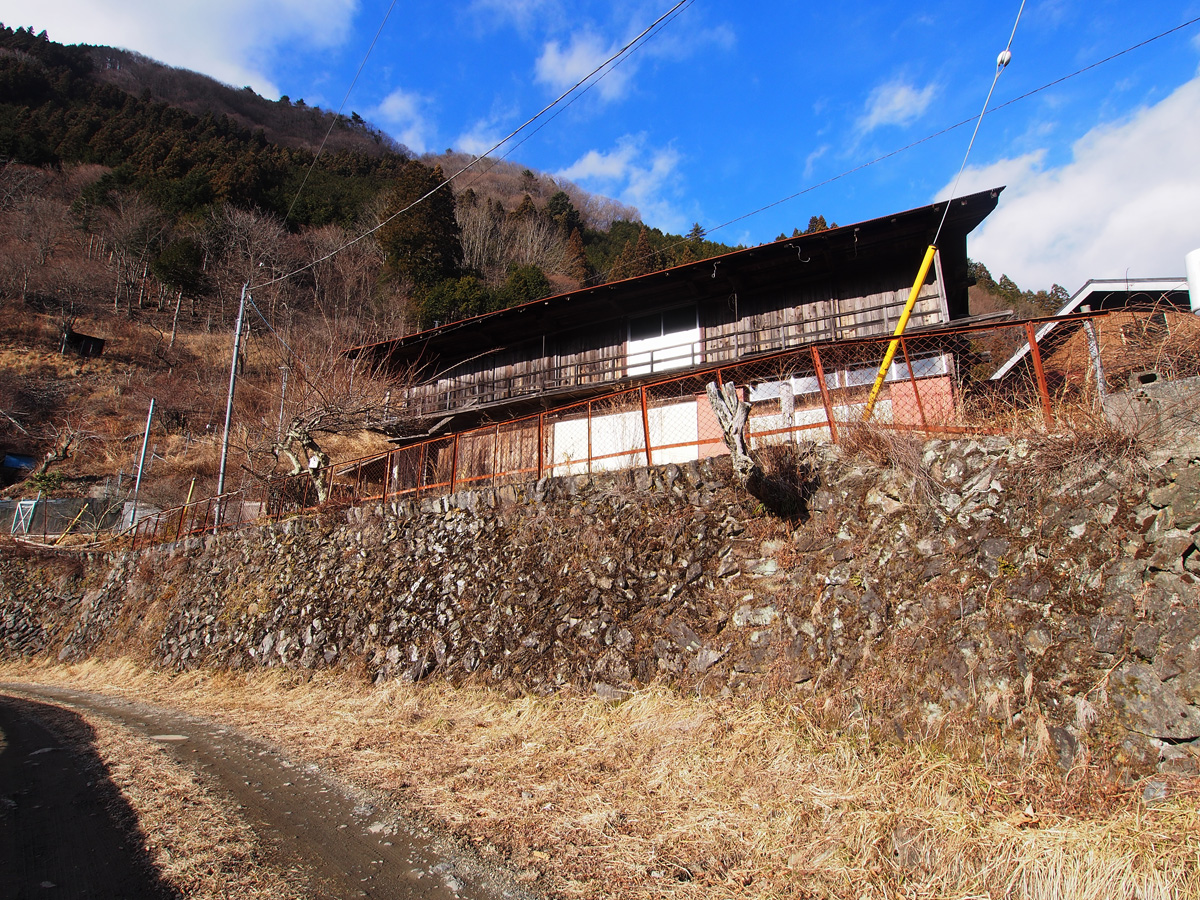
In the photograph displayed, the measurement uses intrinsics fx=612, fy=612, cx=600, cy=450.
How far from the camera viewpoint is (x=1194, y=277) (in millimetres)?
5008

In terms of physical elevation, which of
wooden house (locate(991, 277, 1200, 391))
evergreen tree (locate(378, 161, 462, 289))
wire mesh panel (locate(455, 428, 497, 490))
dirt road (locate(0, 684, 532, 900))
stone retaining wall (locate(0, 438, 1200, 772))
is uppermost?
Result: evergreen tree (locate(378, 161, 462, 289))

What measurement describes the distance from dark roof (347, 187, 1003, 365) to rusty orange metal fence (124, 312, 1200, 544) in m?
2.69

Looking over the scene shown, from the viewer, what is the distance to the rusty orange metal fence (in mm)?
5668

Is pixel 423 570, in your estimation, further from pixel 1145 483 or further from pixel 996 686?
pixel 1145 483

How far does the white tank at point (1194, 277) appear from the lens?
196 inches

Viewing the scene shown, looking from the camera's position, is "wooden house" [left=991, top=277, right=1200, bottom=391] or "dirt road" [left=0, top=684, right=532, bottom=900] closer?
"dirt road" [left=0, top=684, right=532, bottom=900]

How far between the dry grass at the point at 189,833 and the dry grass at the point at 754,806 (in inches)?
47.6

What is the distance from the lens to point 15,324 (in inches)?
1396

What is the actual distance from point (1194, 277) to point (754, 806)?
5547 millimetres

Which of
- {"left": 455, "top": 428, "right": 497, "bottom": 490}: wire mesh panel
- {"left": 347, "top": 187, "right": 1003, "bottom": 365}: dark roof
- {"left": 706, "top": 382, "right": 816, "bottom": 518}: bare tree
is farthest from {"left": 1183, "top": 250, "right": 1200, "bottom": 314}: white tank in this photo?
{"left": 455, "top": 428, "right": 497, "bottom": 490}: wire mesh panel

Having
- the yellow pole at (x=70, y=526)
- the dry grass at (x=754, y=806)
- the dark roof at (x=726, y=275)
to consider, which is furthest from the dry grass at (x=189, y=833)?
the yellow pole at (x=70, y=526)

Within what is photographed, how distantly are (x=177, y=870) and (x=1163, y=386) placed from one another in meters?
7.71

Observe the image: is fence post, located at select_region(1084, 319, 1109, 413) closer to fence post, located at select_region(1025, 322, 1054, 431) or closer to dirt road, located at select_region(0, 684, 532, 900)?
fence post, located at select_region(1025, 322, 1054, 431)

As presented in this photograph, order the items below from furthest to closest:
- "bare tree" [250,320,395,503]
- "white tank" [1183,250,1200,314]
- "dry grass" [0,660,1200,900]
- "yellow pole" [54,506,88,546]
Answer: "yellow pole" [54,506,88,546] < "bare tree" [250,320,395,503] < "white tank" [1183,250,1200,314] < "dry grass" [0,660,1200,900]
